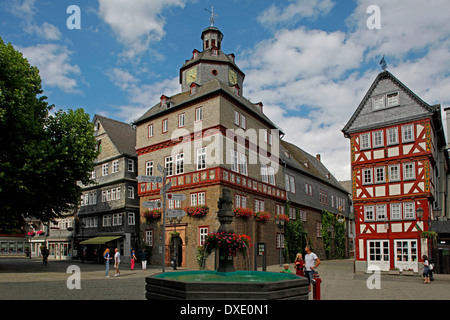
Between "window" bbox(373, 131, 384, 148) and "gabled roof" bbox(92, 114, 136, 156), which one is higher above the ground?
"gabled roof" bbox(92, 114, 136, 156)

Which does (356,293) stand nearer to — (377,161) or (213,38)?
(377,161)

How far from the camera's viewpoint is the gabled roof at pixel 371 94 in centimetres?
2640

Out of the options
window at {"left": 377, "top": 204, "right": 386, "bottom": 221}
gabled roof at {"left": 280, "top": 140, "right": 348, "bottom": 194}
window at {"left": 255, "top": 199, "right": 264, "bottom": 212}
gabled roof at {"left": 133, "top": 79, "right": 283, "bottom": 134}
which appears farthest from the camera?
gabled roof at {"left": 280, "top": 140, "right": 348, "bottom": 194}

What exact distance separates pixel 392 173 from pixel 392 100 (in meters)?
5.24

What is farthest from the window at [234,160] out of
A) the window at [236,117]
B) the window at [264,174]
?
the window at [264,174]

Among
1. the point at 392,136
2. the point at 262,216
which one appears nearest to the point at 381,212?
the point at 392,136

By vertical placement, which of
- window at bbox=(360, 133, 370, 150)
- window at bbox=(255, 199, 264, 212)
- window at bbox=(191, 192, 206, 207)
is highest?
window at bbox=(360, 133, 370, 150)

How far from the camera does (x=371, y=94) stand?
96.0ft

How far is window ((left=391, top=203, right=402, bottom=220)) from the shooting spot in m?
26.6

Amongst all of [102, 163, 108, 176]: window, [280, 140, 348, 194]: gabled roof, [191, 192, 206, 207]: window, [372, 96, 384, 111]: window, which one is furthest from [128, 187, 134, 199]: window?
[372, 96, 384, 111]: window

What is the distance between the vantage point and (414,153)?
26.5m

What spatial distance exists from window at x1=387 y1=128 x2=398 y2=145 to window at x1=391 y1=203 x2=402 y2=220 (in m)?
4.29

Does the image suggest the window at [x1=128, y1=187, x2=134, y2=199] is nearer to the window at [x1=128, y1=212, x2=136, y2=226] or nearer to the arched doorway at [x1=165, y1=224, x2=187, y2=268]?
the window at [x1=128, y1=212, x2=136, y2=226]
